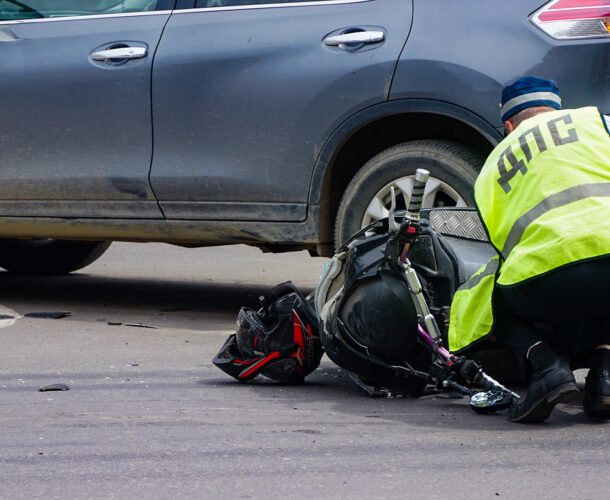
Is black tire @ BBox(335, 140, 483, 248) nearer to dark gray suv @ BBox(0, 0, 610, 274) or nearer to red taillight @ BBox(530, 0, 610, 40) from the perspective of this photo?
dark gray suv @ BBox(0, 0, 610, 274)

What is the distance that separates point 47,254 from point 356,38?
356 cm

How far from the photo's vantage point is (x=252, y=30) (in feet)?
17.5

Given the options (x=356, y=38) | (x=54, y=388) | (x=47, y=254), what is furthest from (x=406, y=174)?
(x=47, y=254)

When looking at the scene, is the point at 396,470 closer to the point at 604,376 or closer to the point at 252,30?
the point at 604,376

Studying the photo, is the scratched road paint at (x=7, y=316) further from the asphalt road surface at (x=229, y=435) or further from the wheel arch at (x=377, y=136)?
the wheel arch at (x=377, y=136)

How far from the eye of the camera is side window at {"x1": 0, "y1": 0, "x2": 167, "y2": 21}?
5659mm

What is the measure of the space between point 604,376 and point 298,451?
3.46ft

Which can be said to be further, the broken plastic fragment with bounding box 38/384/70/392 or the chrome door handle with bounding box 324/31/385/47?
the chrome door handle with bounding box 324/31/385/47

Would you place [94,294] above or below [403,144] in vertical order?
below

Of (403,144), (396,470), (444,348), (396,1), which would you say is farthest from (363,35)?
(396,470)

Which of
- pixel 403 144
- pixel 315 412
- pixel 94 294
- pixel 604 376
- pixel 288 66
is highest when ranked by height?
pixel 288 66

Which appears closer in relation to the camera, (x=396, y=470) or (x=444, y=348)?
(x=396, y=470)

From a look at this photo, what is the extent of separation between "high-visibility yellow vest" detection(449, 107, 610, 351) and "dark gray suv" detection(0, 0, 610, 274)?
1.26 meters

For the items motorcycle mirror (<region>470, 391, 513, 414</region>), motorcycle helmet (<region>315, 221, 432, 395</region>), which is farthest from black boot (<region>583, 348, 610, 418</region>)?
motorcycle helmet (<region>315, 221, 432, 395</region>)
